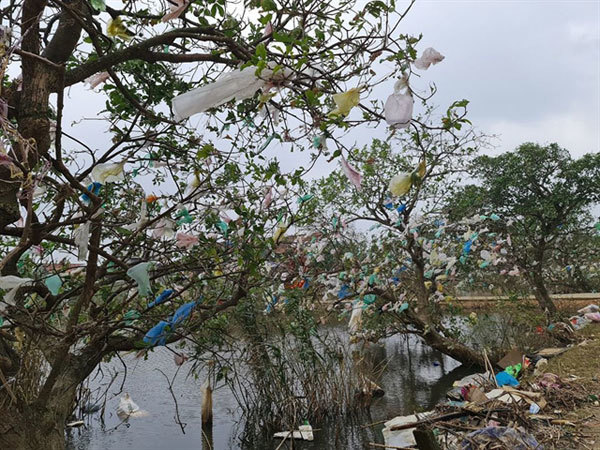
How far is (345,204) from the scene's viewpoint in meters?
7.36

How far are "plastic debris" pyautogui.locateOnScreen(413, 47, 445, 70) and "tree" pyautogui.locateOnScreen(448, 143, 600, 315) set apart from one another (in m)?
6.44

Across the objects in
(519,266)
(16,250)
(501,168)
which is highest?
(501,168)

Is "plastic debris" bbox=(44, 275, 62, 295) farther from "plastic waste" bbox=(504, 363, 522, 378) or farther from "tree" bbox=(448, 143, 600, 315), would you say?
"tree" bbox=(448, 143, 600, 315)

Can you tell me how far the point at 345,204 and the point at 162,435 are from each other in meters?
3.93

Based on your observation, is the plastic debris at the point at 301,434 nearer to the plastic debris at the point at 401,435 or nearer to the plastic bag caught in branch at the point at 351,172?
the plastic debris at the point at 401,435

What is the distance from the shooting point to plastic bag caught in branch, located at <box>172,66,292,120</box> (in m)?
1.42

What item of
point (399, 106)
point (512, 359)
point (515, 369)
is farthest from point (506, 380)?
point (399, 106)

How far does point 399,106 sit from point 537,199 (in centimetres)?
1063

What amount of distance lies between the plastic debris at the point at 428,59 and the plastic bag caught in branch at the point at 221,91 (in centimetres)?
54

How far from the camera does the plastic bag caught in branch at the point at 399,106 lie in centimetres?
145

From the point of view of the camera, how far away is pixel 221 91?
1455 mm

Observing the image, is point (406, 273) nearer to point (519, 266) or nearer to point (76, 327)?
point (519, 266)

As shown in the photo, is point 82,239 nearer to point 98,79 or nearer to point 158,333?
point 158,333

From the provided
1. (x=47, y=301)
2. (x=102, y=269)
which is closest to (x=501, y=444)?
(x=102, y=269)
